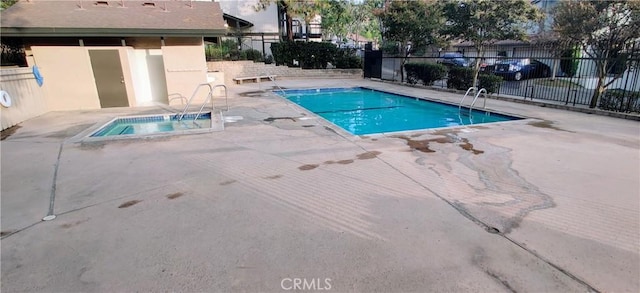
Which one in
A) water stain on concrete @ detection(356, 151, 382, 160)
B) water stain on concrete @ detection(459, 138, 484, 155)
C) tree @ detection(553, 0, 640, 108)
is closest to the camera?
water stain on concrete @ detection(356, 151, 382, 160)

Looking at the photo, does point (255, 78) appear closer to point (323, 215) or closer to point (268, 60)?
point (268, 60)

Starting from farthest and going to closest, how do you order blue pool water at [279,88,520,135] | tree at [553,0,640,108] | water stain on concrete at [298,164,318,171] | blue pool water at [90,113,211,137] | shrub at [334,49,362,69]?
shrub at [334,49,362,69] < blue pool water at [279,88,520,135] < tree at [553,0,640,108] < blue pool water at [90,113,211,137] < water stain on concrete at [298,164,318,171]

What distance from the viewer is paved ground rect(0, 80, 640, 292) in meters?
2.46

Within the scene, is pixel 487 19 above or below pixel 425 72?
above

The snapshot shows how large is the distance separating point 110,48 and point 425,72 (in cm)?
1286

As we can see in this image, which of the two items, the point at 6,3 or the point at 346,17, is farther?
the point at 346,17

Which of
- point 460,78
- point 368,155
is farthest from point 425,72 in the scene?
point 368,155

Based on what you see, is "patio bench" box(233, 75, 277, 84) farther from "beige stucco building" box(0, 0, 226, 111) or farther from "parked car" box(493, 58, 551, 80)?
"parked car" box(493, 58, 551, 80)

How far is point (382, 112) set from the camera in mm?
11336

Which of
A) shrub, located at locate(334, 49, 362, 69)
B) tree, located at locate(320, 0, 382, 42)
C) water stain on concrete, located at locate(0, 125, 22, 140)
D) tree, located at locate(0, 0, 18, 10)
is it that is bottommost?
water stain on concrete, located at locate(0, 125, 22, 140)

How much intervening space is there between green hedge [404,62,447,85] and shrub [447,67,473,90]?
0.96 m

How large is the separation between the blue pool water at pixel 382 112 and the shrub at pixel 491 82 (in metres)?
2.68

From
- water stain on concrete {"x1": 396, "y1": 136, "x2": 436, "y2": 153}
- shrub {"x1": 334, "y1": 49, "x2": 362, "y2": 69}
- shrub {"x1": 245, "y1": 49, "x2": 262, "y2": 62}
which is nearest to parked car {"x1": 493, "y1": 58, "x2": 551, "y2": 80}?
shrub {"x1": 334, "y1": 49, "x2": 362, "y2": 69}

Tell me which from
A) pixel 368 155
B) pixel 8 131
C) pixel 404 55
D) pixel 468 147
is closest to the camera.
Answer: pixel 368 155
